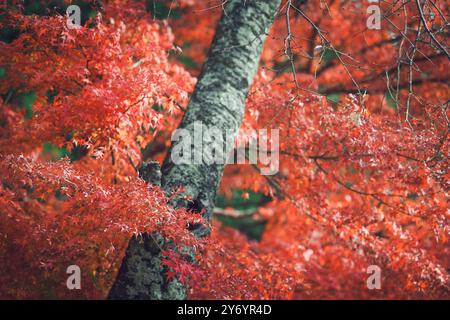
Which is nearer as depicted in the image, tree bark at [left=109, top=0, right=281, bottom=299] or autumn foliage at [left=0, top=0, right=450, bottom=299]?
autumn foliage at [left=0, top=0, right=450, bottom=299]

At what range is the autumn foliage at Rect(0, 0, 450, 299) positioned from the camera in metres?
3.49

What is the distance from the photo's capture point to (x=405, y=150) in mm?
4352

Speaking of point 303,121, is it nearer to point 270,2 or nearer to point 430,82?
point 270,2

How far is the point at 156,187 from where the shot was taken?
11.2 ft

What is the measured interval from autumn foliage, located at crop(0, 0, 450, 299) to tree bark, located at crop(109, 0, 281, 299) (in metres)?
0.27

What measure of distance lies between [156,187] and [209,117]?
1.34 meters

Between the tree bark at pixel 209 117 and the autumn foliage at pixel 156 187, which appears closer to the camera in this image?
the autumn foliage at pixel 156 187

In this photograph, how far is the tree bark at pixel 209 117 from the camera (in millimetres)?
3875

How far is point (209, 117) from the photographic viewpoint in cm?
447

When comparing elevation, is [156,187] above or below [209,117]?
below

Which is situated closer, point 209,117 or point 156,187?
point 156,187

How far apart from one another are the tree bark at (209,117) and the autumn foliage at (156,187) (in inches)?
10.6

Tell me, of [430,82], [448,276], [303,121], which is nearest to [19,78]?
[303,121]
